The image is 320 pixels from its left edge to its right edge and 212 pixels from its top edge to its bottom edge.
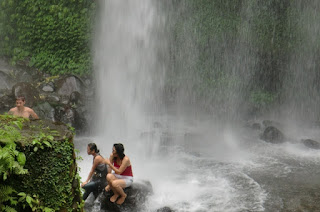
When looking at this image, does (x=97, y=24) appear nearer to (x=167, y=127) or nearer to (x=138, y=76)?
(x=138, y=76)

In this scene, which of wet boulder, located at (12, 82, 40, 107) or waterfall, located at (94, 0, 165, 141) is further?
waterfall, located at (94, 0, 165, 141)

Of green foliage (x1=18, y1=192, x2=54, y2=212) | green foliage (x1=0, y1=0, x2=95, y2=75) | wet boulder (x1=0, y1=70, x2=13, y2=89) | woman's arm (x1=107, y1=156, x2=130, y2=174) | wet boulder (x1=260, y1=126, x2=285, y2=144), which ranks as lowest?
wet boulder (x1=260, y1=126, x2=285, y2=144)

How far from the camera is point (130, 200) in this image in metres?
8.43

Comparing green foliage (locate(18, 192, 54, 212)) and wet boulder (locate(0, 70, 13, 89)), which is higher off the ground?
wet boulder (locate(0, 70, 13, 89))

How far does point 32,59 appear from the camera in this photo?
18078 millimetres

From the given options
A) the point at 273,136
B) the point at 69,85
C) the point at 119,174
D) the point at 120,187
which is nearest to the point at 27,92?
the point at 69,85

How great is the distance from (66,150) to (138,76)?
48.9 ft

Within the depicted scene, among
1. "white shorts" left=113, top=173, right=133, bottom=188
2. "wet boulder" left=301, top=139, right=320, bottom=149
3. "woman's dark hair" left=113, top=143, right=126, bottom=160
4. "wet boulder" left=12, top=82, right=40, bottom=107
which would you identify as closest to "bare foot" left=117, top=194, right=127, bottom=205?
"white shorts" left=113, top=173, right=133, bottom=188

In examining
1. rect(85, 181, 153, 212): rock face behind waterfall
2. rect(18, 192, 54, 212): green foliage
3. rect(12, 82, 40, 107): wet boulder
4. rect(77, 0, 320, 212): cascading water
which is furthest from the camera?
rect(12, 82, 40, 107): wet boulder

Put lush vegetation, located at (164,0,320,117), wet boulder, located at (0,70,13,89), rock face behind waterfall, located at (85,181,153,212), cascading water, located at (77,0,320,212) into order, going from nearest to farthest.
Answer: rock face behind waterfall, located at (85,181,153,212) → cascading water, located at (77,0,320,212) → wet boulder, located at (0,70,13,89) → lush vegetation, located at (164,0,320,117)

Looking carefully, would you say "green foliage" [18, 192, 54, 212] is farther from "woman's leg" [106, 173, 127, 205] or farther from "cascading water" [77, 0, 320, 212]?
"cascading water" [77, 0, 320, 212]

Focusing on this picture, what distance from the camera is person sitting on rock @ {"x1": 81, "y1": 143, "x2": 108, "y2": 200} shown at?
8328 mm

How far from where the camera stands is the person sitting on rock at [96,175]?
8.33 meters

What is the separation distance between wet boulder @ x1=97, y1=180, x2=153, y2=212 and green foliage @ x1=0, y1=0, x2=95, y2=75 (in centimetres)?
1087
